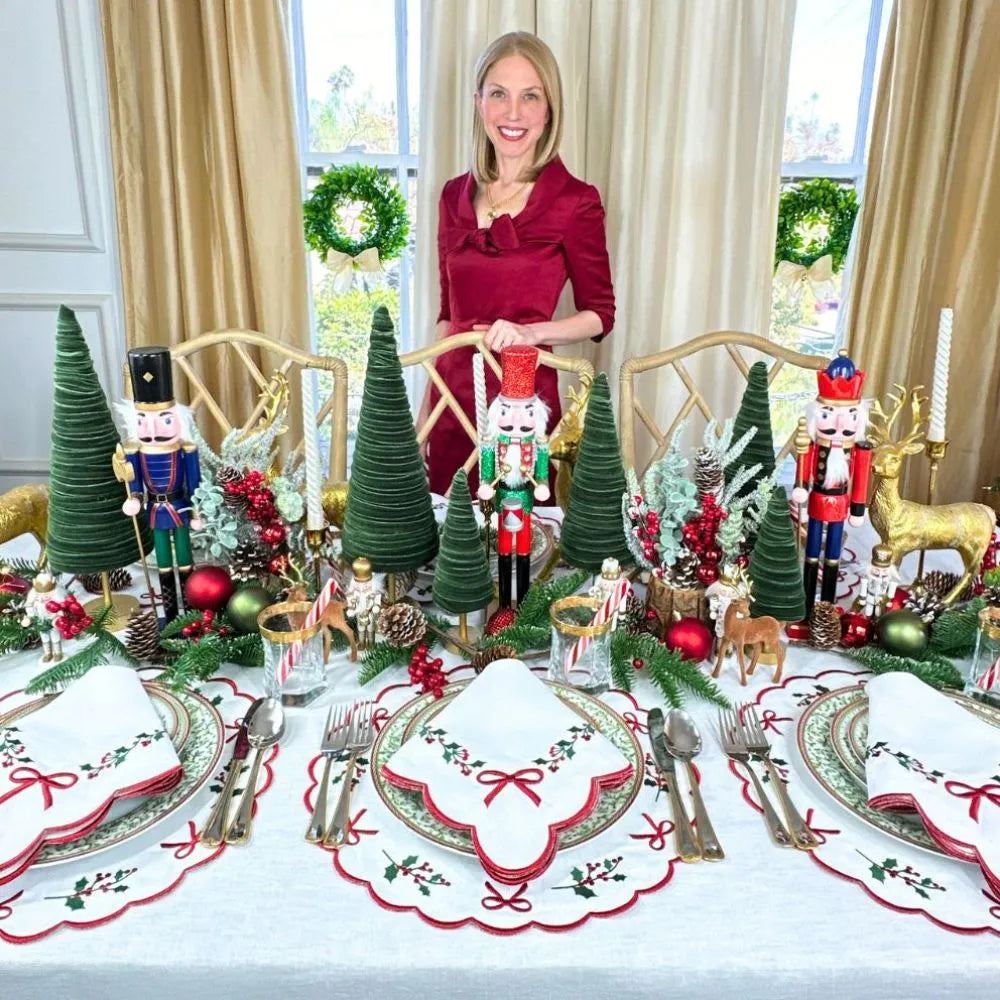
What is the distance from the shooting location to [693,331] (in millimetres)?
2549

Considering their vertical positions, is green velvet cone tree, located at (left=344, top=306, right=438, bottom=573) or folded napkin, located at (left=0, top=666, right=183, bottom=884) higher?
green velvet cone tree, located at (left=344, top=306, right=438, bottom=573)

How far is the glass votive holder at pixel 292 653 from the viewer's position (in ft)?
2.81

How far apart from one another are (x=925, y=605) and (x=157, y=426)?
90cm

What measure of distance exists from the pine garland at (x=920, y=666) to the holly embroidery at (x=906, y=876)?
0.28m

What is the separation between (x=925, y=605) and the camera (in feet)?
3.31

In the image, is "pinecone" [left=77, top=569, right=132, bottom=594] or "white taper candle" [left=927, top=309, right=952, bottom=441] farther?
"pinecone" [left=77, top=569, right=132, bottom=594]

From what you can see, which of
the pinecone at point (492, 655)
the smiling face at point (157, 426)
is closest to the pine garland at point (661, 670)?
the pinecone at point (492, 655)

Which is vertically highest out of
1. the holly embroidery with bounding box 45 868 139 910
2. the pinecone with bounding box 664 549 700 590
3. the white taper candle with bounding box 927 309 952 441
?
the white taper candle with bounding box 927 309 952 441

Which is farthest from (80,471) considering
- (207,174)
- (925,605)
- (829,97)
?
(829,97)

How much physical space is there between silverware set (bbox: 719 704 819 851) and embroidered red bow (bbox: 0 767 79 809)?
0.56m

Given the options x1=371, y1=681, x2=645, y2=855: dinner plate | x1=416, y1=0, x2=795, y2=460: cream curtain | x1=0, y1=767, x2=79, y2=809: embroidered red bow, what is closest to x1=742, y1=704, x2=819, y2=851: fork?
x1=371, y1=681, x2=645, y2=855: dinner plate

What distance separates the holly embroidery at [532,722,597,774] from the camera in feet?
2.36

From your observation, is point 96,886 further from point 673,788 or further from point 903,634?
point 903,634

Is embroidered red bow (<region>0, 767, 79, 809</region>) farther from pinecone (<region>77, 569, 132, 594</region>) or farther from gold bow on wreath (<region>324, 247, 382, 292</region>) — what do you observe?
gold bow on wreath (<region>324, 247, 382, 292</region>)
